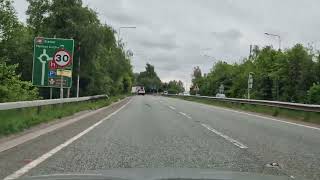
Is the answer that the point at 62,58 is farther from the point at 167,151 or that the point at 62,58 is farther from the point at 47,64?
the point at 167,151

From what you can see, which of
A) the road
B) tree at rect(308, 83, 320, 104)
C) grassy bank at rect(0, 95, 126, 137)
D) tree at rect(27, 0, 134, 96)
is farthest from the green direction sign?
tree at rect(308, 83, 320, 104)

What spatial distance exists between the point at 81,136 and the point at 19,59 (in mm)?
26828

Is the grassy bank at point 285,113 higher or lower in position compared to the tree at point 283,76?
lower

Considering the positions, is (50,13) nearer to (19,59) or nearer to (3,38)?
(19,59)

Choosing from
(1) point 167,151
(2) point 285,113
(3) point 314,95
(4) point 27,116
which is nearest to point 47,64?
(4) point 27,116

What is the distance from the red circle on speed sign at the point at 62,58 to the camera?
2800 centimetres

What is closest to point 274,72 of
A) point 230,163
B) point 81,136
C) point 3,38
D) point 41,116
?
point 3,38

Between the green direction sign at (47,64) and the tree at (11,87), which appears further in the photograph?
the green direction sign at (47,64)

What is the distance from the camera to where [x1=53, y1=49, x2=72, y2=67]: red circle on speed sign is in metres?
28.0

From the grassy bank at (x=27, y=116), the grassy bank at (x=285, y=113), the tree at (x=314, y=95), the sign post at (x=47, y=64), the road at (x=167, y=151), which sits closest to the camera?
the road at (x=167, y=151)

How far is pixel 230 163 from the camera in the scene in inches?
416

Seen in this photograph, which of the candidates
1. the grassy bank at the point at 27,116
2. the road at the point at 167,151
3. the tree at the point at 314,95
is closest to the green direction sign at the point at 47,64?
the grassy bank at the point at 27,116

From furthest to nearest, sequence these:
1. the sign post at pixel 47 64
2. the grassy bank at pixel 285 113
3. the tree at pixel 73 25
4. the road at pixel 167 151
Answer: the tree at pixel 73 25
the sign post at pixel 47 64
the grassy bank at pixel 285 113
the road at pixel 167 151

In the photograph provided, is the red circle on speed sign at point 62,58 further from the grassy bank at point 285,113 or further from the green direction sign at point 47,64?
the grassy bank at point 285,113
